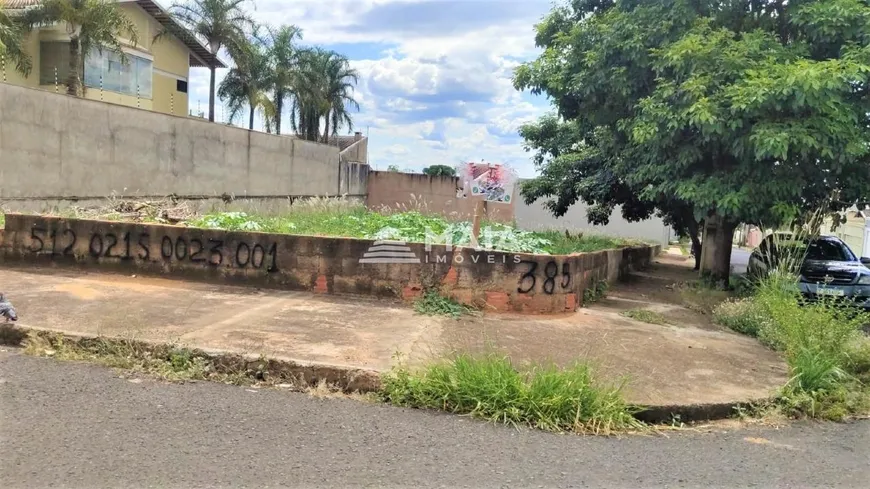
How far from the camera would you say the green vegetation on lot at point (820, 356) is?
188 inches

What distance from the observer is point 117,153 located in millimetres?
15250

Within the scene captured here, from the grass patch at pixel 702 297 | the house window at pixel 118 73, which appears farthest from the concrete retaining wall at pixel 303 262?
the house window at pixel 118 73

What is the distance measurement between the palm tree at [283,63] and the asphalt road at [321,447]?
99.2 feet

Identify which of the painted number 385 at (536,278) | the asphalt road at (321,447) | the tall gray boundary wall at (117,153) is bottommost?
the asphalt road at (321,447)

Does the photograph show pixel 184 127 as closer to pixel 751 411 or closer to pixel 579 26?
pixel 579 26

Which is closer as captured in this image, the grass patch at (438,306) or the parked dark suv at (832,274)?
the grass patch at (438,306)

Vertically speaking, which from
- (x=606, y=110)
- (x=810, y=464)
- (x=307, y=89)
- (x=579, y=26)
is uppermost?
(x=307, y=89)

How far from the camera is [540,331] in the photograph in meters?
6.48

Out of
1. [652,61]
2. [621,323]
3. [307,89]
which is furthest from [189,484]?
[307,89]

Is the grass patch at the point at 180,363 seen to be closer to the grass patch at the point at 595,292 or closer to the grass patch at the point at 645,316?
the grass patch at the point at 645,316

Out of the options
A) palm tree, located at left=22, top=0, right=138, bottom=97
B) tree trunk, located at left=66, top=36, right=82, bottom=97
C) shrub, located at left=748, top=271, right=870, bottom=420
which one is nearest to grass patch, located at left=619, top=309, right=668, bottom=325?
shrub, located at left=748, top=271, right=870, bottom=420

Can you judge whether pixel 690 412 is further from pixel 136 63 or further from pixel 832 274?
pixel 136 63

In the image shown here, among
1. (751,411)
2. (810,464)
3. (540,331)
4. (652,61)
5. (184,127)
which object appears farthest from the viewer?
(184,127)

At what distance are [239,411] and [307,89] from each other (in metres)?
32.4
